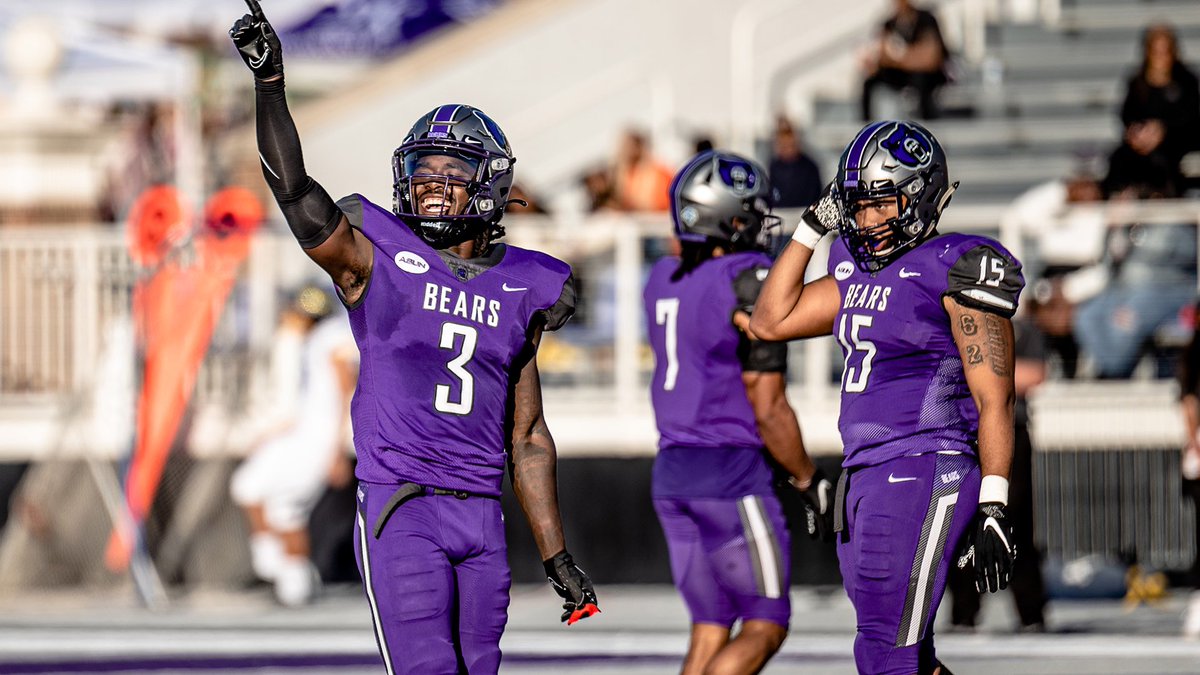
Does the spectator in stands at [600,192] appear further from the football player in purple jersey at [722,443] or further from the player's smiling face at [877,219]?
the player's smiling face at [877,219]

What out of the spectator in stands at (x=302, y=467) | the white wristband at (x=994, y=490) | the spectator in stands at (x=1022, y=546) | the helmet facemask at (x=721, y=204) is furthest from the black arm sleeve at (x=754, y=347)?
the spectator in stands at (x=302, y=467)

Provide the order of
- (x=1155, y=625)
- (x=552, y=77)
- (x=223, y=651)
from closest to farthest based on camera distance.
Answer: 1. (x=223, y=651)
2. (x=1155, y=625)
3. (x=552, y=77)

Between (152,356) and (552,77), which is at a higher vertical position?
(552,77)

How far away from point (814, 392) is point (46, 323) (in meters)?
5.03

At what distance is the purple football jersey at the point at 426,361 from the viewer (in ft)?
20.5

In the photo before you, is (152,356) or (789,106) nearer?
(152,356)

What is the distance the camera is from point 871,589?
6.80 m

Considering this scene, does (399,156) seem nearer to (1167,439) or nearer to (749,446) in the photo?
(749,446)

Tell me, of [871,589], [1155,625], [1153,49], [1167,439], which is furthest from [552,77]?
[871,589]

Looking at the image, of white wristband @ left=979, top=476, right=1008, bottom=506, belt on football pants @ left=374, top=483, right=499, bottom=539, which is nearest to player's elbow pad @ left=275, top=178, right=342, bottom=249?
belt on football pants @ left=374, top=483, right=499, bottom=539

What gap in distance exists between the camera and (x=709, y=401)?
850 cm

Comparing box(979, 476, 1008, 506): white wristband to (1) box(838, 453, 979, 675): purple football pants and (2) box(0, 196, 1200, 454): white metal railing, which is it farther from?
(2) box(0, 196, 1200, 454): white metal railing

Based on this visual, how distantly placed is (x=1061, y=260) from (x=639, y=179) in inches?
127

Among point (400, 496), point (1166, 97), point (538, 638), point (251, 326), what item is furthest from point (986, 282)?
point (1166, 97)
